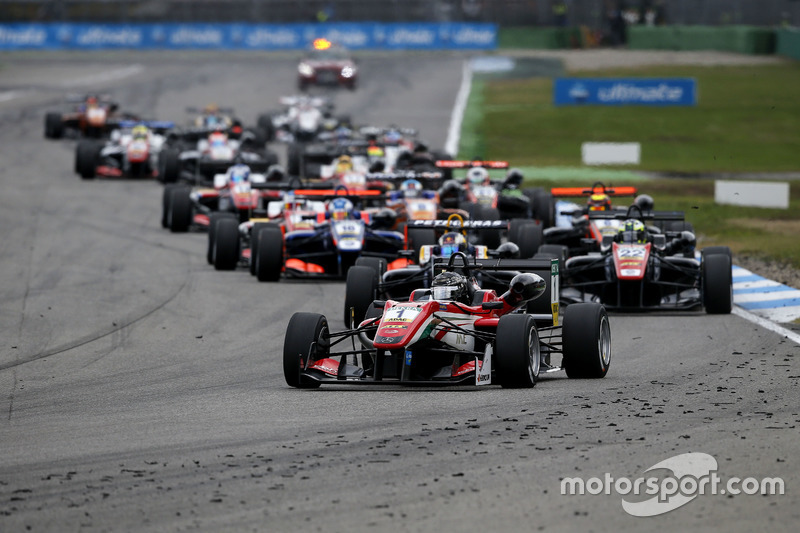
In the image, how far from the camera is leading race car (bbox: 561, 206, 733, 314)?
1849cm

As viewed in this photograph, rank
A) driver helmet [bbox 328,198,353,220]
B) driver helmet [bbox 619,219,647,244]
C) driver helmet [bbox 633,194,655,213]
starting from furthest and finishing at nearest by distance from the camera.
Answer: driver helmet [bbox 328,198,353,220], driver helmet [bbox 633,194,655,213], driver helmet [bbox 619,219,647,244]

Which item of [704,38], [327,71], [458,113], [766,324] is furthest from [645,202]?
[704,38]

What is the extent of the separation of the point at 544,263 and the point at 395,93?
1724 inches

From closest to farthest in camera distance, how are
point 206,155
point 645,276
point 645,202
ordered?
point 645,276 → point 645,202 → point 206,155

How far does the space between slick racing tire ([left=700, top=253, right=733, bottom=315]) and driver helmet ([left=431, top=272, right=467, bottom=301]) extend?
5.26 m

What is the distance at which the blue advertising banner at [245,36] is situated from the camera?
3036 inches

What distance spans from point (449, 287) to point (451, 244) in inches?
129

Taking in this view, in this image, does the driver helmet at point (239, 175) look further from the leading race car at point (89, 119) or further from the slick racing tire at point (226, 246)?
the leading race car at point (89, 119)

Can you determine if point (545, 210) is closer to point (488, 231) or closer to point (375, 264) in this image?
point (488, 231)

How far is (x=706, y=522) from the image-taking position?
8562mm

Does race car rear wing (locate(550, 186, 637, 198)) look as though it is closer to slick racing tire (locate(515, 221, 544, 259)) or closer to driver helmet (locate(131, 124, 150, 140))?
slick racing tire (locate(515, 221, 544, 259))

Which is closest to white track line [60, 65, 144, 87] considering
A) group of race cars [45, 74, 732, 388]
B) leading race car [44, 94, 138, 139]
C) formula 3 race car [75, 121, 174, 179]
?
leading race car [44, 94, 138, 139]

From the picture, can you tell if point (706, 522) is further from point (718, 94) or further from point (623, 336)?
point (718, 94)

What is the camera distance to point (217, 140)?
116 feet
